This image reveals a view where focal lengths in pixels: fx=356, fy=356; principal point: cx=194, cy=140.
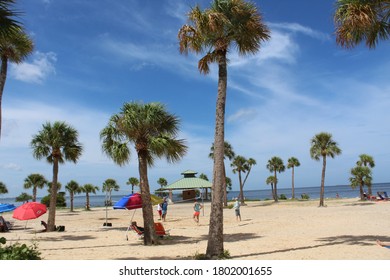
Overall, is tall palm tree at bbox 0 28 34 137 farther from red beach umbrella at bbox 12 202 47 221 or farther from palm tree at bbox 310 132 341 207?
palm tree at bbox 310 132 341 207

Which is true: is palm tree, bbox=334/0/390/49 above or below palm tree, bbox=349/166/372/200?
above

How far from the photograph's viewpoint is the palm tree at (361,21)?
33.0ft

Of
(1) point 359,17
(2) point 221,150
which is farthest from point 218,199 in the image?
(1) point 359,17

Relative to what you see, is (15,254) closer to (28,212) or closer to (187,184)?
(28,212)

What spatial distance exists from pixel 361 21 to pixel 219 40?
4.12 meters

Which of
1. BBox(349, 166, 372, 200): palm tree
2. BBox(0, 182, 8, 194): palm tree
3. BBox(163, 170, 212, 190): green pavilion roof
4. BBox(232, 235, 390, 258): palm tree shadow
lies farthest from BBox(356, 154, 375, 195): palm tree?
BBox(0, 182, 8, 194): palm tree

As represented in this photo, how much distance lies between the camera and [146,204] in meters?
14.7

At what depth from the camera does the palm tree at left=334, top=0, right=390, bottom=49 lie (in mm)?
10062

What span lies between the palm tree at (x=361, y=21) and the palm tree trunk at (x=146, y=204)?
342 inches

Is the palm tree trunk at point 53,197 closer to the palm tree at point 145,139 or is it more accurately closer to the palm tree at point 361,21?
the palm tree at point 145,139

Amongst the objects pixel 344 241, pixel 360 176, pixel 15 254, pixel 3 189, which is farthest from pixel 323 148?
pixel 3 189

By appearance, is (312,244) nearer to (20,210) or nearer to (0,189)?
(20,210)

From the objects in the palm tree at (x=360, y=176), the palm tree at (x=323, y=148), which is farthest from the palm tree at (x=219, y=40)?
the palm tree at (x=360, y=176)

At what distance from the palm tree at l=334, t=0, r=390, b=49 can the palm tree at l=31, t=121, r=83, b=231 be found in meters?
16.0
